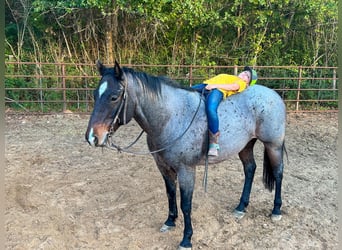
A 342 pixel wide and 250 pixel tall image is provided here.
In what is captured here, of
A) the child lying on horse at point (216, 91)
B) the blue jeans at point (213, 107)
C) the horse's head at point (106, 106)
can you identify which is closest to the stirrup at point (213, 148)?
the child lying on horse at point (216, 91)

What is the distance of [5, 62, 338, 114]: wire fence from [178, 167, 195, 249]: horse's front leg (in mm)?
5584

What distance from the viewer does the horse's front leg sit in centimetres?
287

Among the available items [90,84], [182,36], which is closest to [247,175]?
[90,84]

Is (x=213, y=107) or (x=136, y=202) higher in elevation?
(x=213, y=107)

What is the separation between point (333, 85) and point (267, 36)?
2.50 metres

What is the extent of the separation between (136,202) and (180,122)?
144cm

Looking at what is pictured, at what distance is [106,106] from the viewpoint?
2428 mm

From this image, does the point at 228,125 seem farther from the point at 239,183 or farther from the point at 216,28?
the point at 216,28

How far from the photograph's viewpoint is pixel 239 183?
14.3 ft

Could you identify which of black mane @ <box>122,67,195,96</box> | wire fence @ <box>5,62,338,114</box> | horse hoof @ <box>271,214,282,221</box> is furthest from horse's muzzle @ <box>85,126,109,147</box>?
wire fence @ <box>5,62,338,114</box>

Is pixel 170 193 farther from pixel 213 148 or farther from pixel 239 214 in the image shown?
pixel 239 214

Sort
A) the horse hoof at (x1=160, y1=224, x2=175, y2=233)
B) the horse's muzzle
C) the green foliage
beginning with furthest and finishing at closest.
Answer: the green foliage
the horse hoof at (x1=160, y1=224, x2=175, y2=233)
the horse's muzzle

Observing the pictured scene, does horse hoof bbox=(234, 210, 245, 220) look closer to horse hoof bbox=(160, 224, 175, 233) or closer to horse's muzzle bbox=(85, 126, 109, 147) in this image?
horse hoof bbox=(160, 224, 175, 233)

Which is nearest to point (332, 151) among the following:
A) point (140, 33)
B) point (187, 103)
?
point (187, 103)
